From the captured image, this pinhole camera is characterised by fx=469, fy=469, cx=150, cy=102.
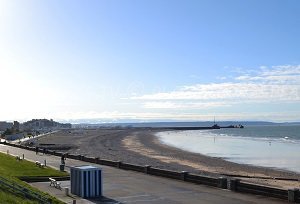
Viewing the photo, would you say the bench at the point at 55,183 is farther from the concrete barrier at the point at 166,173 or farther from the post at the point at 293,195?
the post at the point at 293,195

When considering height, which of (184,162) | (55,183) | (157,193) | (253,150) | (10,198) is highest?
(10,198)

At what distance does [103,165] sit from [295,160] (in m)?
31.4

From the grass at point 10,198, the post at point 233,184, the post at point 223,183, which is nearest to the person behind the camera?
the grass at point 10,198

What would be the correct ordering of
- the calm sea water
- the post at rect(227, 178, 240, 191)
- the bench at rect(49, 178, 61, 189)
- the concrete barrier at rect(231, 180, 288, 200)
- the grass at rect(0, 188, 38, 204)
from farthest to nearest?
1. the calm sea water
2. the bench at rect(49, 178, 61, 189)
3. the post at rect(227, 178, 240, 191)
4. the concrete barrier at rect(231, 180, 288, 200)
5. the grass at rect(0, 188, 38, 204)

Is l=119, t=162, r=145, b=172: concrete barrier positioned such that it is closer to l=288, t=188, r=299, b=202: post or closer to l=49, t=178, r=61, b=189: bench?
l=49, t=178, r=61, b=189: bench

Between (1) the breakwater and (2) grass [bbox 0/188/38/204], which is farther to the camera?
(1) the breakwater

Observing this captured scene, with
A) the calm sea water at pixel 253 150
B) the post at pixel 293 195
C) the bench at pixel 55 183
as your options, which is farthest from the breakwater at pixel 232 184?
the calm sea water at pixel 253 150

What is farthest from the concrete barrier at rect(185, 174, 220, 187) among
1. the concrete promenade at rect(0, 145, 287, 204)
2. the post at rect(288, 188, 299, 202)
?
the post at rect(288, 188, 299, 202)

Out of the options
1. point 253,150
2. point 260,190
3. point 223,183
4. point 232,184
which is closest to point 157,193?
point 223,183

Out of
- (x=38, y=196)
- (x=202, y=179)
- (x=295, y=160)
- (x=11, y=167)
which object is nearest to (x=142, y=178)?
(x=202, y=179)

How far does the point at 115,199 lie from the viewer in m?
18.4

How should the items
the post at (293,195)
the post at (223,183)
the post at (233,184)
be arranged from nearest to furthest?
the post at (293,195)
the post at (233,184)
the post at (223,183)

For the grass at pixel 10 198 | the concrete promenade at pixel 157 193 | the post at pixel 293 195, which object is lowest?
the concrete promenade at pixel 157 193

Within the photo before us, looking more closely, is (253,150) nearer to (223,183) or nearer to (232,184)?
(223,183)
